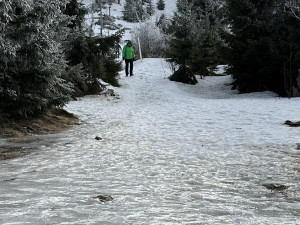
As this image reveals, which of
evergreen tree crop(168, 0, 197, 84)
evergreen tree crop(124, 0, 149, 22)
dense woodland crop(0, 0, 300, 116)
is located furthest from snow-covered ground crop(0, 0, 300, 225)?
evergreen tree crop(124, 0, 149, 22)

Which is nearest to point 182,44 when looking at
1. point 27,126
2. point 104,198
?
point 27,126

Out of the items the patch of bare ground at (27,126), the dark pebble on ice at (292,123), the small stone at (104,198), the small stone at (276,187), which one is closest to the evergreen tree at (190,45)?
the dark pebble on ice at (292,123)

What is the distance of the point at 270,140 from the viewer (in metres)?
7.10

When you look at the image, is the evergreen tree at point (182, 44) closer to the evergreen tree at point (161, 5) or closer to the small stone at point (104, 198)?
the small stone at point (104, 198)

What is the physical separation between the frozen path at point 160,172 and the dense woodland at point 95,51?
4.26ft

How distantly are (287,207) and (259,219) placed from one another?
0.52 metres

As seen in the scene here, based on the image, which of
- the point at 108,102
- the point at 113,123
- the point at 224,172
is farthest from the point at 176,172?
the point at 108,102

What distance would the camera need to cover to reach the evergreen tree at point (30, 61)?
274 inches

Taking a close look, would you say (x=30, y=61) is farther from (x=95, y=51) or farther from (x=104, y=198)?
(x=95, y=51)

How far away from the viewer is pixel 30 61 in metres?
7.63

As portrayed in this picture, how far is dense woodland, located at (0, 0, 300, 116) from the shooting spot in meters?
7.22

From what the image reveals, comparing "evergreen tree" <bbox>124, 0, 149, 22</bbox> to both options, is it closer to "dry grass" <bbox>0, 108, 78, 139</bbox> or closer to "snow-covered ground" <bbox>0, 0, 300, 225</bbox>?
"snow-covered ground" <bbox>0, 0, 300, 225</bbox>

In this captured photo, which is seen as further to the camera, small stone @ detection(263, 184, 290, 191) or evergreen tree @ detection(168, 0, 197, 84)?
evergreen tree @ detection(168, 0, 197, 84)

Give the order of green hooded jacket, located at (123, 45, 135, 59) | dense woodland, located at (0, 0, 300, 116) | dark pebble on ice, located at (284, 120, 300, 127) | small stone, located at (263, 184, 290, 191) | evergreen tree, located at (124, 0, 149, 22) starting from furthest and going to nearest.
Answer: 1. evergreen tree, located at (124, 0, 149, 22)
2. green hooded jacket, located at (123, 45, 135, 59)
3. dark pebble on ice, located at (284, 120, 300, 127)
4. dense woodland, located at (0, 0, 300, 116)
5. small stone, located at (263, 184, 290, 191)
